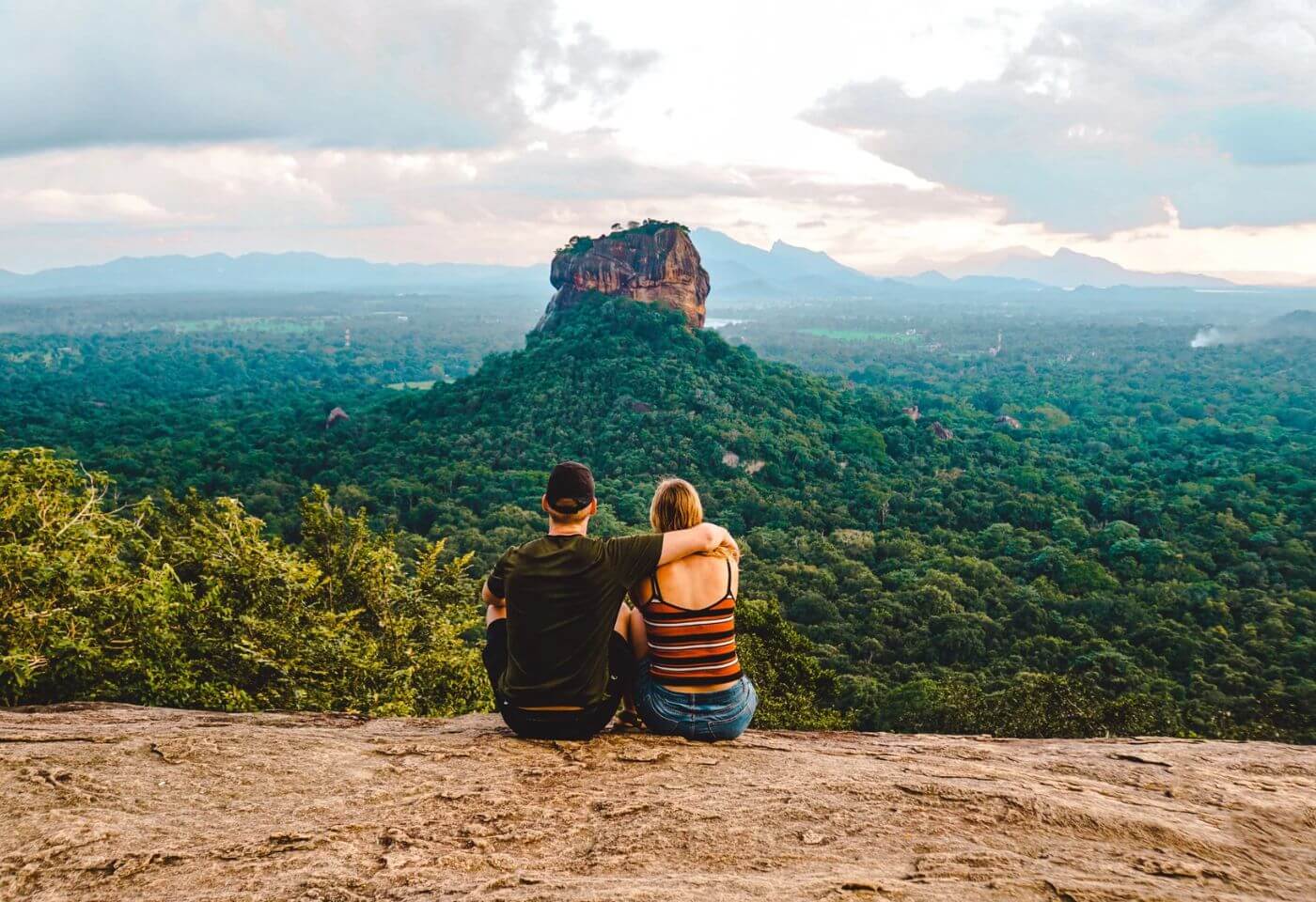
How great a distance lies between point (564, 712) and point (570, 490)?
4.39 ft

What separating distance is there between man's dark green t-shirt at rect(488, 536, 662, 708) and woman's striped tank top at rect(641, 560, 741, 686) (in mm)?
212

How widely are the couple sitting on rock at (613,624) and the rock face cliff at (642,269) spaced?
55.8 m

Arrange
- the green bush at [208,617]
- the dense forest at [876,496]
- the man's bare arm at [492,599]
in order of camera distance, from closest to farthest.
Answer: the man's bare arm at [492,599]
the green bush at [208,617]
the dense forest at [876,496]

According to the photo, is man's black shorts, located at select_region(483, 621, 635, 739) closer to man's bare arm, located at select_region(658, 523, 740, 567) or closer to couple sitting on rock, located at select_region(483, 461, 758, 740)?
couple sitting on rock, located at select_region(483, 461, 758, 740)

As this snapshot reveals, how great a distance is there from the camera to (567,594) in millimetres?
4141

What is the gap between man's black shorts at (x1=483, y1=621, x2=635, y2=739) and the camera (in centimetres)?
447

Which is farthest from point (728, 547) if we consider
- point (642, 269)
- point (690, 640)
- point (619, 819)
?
point (642, 269)

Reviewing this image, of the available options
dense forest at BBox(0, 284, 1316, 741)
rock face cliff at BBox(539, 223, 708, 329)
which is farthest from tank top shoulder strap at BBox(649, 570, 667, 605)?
rock face cliff at BBox(539, 223, 708, 329)

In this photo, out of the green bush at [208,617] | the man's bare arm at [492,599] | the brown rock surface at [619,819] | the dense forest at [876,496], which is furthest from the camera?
the dense forest at [876,496]

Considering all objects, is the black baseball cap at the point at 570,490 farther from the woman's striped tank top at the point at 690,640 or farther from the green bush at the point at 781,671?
the green bush at the point at 781,671

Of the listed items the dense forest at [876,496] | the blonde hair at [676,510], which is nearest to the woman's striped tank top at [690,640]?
the blonde hair at [676,510]

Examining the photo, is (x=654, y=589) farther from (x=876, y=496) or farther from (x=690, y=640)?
(x=876, y=496)

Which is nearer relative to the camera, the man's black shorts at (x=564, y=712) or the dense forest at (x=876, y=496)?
the man's black shorts at (x=564, y=712)

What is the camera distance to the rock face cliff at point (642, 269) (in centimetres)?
5938
